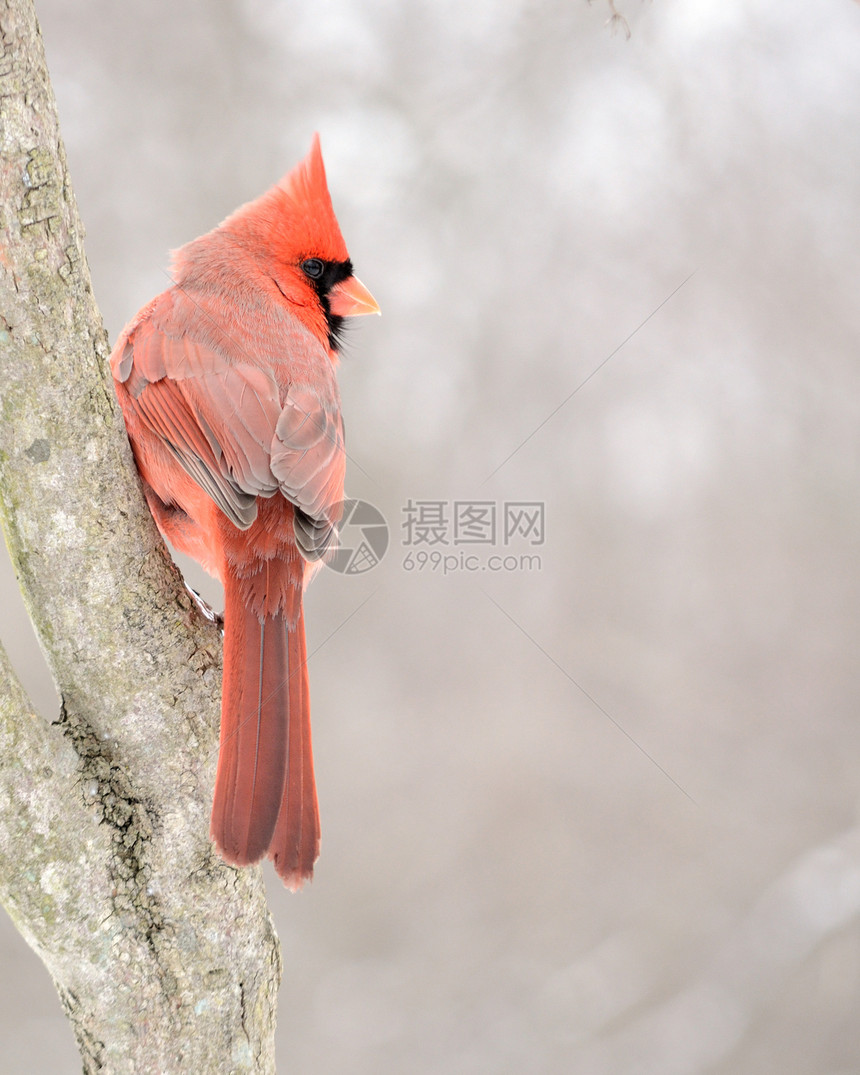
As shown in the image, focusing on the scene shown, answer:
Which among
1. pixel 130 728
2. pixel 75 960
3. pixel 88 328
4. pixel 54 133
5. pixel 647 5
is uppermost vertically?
pixel 647 5

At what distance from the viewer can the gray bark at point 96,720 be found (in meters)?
1.25

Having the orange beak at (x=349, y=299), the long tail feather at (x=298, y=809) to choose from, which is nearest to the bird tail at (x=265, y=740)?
the long tail feather at (x=298, y=809)

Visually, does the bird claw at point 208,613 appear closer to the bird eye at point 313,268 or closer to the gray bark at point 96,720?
the gray bark at point 96,720

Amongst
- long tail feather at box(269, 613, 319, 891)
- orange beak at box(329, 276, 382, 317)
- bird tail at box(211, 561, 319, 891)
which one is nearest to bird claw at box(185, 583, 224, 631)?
bird tail at box(211, 561, 319, 891)

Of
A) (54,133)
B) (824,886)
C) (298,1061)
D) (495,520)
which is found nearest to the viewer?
(54,133)

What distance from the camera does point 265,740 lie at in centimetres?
140

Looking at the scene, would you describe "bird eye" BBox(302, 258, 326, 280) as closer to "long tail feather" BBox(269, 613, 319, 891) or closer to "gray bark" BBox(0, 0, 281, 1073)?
"gray bark" BBox(0, 0, 281, 1073)

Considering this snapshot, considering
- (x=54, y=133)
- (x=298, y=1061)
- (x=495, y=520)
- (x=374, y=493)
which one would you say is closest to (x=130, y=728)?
(x=54, y=133)

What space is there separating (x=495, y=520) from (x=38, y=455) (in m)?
1.32

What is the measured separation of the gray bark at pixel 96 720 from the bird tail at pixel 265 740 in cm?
6

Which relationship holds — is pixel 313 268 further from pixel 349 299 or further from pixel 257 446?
pixel 257 446

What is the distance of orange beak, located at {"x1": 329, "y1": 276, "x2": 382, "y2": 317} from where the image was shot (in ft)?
6.74

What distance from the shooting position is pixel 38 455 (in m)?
1.29

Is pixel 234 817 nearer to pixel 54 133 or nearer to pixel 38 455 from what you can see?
pixel 38 455
